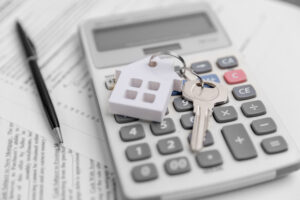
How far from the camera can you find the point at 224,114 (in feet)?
1.31

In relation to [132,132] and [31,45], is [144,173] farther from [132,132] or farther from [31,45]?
[31,45]

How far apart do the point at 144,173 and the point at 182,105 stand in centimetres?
9

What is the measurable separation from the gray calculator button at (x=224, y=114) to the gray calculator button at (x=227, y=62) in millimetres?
65

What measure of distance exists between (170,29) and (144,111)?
160 mm

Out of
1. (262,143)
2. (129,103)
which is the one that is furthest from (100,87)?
(262,143)

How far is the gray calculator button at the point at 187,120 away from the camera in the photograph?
15.4 inches

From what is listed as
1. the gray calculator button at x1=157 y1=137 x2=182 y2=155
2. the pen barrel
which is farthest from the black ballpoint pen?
the gray calculator button at x1=157 y1=137 x2=182 y2=155

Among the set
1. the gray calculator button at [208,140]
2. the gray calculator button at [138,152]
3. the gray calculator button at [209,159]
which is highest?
the gray calculator button at [138,152]

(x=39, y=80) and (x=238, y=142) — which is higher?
(x=39, y=80)

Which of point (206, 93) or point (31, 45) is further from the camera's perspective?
point (31, 45)

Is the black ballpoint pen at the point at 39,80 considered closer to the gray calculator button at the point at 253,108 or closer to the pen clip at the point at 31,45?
the pen clip at the point at 31,45

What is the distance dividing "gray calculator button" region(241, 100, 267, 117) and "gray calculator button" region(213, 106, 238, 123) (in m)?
0.01

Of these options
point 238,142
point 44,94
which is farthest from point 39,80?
point 238,142

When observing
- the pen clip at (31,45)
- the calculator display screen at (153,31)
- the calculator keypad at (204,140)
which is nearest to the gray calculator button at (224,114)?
the calculator keypad at (204,140)
